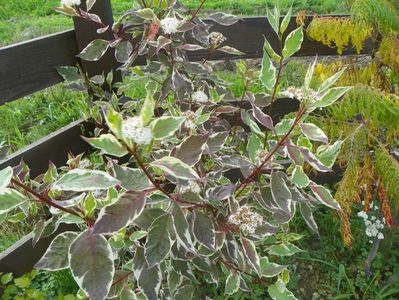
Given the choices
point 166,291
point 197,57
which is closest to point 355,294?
point 166,291

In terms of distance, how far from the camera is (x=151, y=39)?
1.50 metres

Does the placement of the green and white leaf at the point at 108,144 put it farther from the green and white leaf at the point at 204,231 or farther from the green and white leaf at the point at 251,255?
the green and white leaf at the point at 251,255

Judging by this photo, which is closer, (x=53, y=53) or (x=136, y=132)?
(x=136, y=132)

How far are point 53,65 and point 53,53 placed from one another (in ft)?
0.19

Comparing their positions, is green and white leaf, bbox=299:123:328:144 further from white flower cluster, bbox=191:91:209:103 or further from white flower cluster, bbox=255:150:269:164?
white flower cluster, bbox=191:91:209:103

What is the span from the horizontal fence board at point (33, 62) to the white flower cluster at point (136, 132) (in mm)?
1340

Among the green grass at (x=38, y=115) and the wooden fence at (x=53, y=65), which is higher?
the wooden fence at (x=53, y=65)

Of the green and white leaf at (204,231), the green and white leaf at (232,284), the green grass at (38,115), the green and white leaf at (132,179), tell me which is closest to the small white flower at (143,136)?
the green and white leaf at (132,179)

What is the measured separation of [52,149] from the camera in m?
2.20

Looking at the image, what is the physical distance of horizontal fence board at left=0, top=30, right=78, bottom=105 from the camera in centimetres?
188

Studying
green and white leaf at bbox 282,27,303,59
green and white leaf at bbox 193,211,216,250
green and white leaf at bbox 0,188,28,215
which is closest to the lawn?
green and white leaf at bbox 282,27,303,59

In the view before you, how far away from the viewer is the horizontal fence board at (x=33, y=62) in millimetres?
1882

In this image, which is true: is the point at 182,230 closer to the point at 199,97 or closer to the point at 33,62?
the point at 199,97

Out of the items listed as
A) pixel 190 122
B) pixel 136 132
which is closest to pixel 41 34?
pixel 190 122
